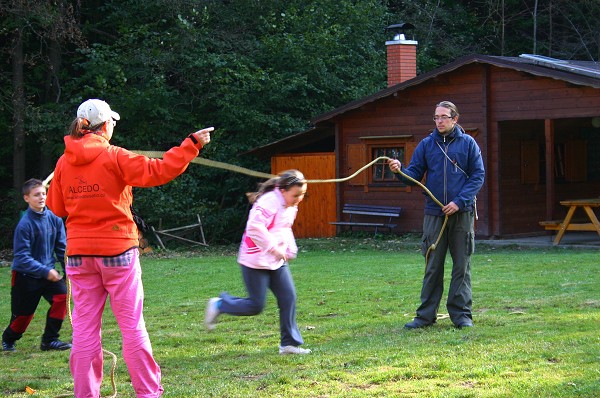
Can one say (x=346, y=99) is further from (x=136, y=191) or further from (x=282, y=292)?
(x=282, y=292)

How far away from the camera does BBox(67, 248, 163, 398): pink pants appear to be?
19.3 feet

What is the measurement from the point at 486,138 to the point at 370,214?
4.18 m

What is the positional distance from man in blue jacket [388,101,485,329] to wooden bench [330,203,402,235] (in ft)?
53.7

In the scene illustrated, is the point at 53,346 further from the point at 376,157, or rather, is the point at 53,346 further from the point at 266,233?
the point at 376,157

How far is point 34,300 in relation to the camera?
8789mm

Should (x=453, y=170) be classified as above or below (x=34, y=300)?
above

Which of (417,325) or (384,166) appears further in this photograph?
(384,166)

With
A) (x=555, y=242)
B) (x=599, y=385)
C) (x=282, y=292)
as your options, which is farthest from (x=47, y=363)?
(x=555, y=242)

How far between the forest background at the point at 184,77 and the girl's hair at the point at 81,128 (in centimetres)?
2110

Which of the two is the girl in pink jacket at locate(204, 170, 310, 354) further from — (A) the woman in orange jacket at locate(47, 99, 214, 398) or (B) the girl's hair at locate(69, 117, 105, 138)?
(B) the girl's hair at locate(69, 117, 105, 138)

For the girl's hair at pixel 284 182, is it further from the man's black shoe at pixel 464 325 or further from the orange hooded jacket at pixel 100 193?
the man's black shoe at pixel 464 325

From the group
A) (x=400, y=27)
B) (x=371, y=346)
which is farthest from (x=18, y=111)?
(x=371, y=346)

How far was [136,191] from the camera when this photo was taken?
91.4ft

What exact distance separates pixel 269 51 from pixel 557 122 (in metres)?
9.59
